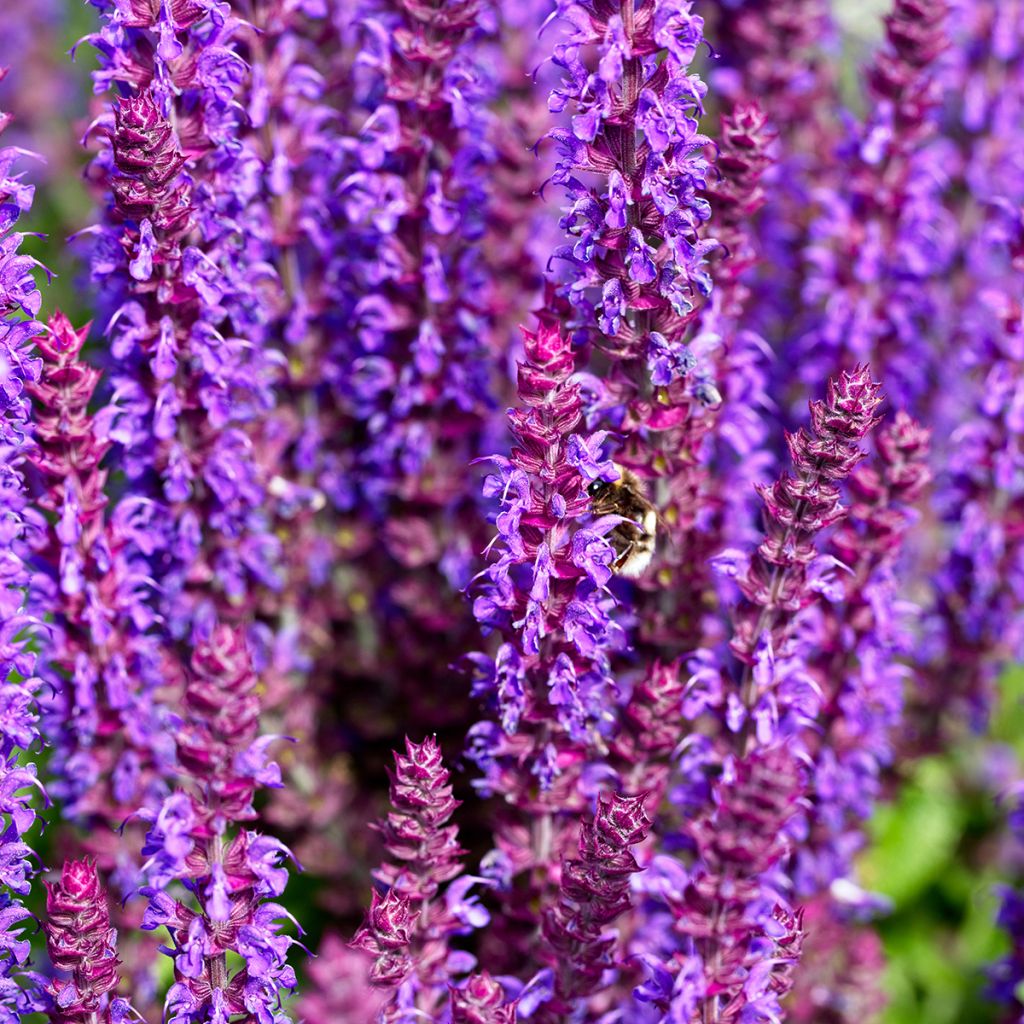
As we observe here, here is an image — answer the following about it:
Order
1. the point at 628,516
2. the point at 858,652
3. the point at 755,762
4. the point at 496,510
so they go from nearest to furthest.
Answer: the point at 755,762 → the point at 496,510 → the point at 628,516 → the point at 858,652

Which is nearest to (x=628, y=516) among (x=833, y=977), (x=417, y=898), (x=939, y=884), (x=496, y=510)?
(x=496, y=510)

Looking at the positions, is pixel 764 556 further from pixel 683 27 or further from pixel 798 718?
pixel 683 27

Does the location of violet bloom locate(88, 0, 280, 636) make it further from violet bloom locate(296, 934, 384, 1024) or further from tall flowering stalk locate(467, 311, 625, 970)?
violet bloom locate(296, 934, 384, 1024)

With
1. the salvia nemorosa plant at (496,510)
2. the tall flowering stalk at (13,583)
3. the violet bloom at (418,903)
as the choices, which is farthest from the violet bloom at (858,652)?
the tall flowering stalk at (13,583)

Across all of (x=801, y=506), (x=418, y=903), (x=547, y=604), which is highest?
(x=801, y=506)

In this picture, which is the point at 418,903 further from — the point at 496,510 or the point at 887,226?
the point at 887,226

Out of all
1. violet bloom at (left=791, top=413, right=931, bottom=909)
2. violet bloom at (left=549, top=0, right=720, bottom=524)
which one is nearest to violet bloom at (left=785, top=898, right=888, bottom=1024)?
violet bloom at (left=791, top=413, right=931, bottom=909)
